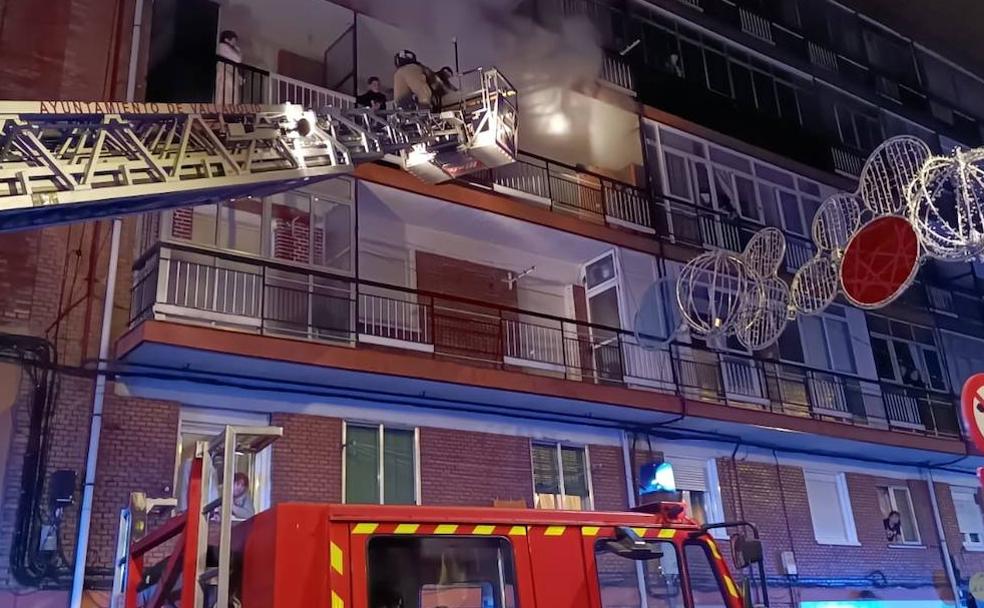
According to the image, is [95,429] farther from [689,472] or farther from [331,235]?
[689,472]

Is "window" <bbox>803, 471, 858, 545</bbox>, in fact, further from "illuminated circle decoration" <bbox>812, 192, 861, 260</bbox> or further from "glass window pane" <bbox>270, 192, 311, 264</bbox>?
"glass window pane" <bbox>270, 192, 311, 264</bbox>

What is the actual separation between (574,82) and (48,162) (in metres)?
12.5

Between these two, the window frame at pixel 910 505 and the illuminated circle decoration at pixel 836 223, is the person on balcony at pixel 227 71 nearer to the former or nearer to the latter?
the illuminated circle decoration at pixel 836 223

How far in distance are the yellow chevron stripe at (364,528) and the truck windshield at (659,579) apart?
132 centimetres

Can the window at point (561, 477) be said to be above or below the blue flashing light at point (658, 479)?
above

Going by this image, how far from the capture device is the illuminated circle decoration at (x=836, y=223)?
10078 millimetres

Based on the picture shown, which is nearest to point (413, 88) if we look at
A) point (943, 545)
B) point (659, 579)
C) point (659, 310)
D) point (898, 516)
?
point (659, 579)

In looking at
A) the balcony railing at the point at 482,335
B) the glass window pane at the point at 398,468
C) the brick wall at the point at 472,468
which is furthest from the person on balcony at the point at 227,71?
the brick wall at the point at 472,468

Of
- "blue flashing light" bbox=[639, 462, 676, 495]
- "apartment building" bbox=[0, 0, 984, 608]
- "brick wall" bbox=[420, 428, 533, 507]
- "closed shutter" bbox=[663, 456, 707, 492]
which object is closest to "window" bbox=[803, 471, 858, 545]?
"apartment building" bbox=[0, 0, 984, 608]

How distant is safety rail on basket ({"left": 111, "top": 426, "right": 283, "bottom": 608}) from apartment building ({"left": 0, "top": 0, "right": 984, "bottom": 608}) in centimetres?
125

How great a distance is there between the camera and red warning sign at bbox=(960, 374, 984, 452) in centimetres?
617

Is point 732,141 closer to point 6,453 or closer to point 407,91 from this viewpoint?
point 407,91

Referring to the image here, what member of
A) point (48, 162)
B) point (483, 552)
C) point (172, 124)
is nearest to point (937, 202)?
point (483, 552)

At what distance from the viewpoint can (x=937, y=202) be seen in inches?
356
